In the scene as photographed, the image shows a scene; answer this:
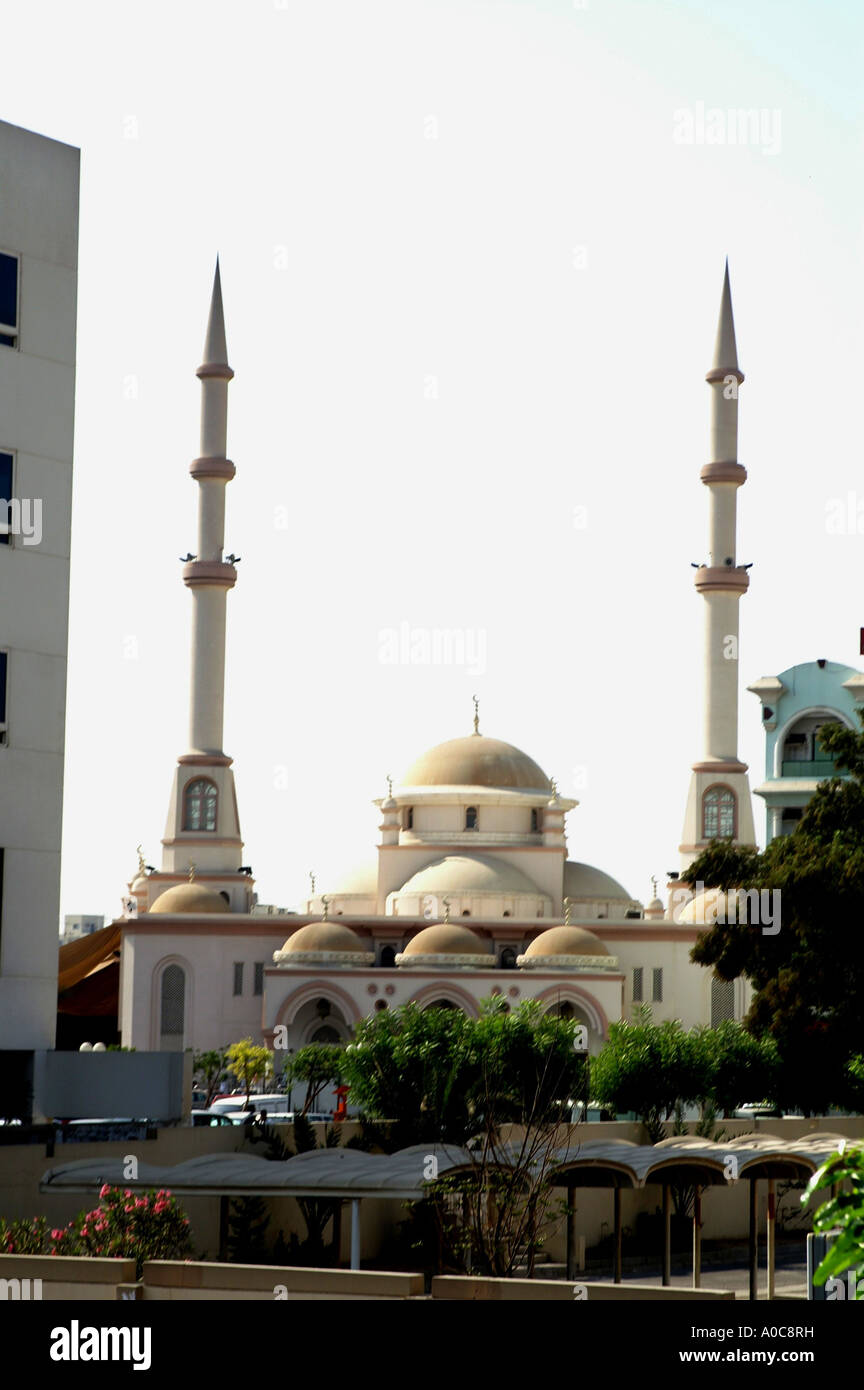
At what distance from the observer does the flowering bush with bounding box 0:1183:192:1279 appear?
1517 centimetres

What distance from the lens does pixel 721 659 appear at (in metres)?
59.6

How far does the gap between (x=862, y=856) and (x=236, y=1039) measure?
99.1 ft

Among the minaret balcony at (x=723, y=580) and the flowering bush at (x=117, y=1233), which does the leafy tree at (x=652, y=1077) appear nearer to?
the flowering bush at (x=117, y=1233)

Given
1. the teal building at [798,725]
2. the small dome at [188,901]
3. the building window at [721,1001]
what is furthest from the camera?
the small dome at [188,901]

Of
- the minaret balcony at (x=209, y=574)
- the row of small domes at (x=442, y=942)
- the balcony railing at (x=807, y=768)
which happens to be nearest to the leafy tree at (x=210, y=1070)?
the row of small domes at (x=442, y=942)

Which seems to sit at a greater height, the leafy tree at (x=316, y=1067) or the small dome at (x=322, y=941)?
the small dome at (x=322, y=941)

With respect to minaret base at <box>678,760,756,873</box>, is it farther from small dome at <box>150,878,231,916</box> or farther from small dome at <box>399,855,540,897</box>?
small dome at <box>150,878,231,916</box>

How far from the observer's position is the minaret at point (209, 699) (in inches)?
2362

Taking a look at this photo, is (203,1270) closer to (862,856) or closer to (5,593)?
(5,593)

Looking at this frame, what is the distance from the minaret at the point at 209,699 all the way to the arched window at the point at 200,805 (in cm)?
3

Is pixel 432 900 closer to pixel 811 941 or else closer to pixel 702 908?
pixel 702 908

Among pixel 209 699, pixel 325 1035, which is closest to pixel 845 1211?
pixel 325 1035
